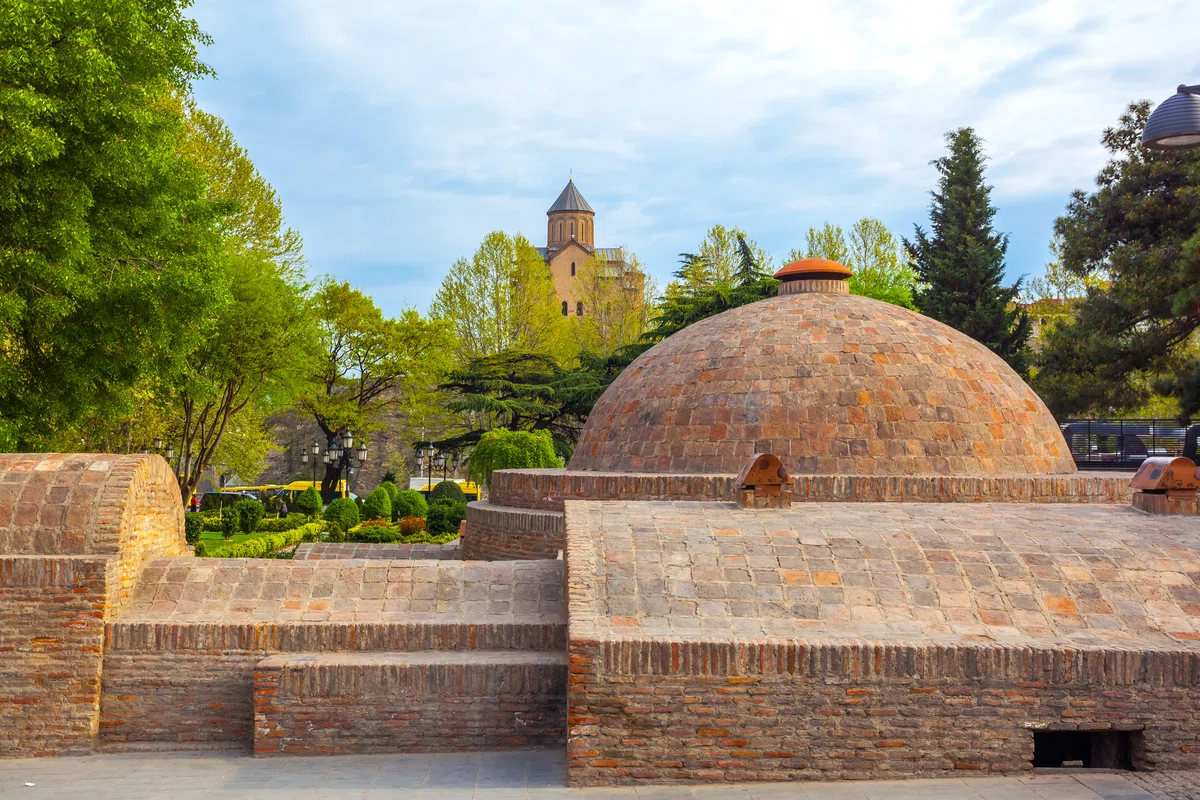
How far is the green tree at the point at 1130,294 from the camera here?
23.4m

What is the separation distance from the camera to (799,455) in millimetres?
12758

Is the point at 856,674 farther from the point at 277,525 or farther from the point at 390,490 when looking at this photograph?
the point at 390,490

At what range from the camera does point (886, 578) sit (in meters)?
7.94

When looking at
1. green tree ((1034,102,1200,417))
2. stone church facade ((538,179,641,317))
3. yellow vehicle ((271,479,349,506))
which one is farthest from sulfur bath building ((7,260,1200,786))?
stone church facade ((538,179,641,317))

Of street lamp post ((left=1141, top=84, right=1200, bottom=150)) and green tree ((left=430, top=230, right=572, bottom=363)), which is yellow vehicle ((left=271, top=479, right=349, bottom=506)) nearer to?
green tree ((left=430, top=230, right=572, bottom=363))

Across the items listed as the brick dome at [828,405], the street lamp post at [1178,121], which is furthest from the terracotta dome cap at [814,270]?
the street lamp post at [1178,121]

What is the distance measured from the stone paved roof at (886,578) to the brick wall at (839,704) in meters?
0.19

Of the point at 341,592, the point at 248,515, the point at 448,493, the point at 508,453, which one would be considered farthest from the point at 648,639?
the point at 448,493

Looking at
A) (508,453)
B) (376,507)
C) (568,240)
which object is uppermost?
(568,240)

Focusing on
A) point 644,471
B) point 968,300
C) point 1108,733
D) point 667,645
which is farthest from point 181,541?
point 968,300

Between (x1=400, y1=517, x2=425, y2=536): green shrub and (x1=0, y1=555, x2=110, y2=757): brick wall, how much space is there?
18179 millimetres

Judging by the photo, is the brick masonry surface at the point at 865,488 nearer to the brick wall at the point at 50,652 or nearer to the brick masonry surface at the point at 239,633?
the brick masonry surface at the point at 239,633

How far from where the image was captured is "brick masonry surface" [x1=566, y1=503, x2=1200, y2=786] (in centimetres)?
690

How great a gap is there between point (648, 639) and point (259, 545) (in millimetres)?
16079
